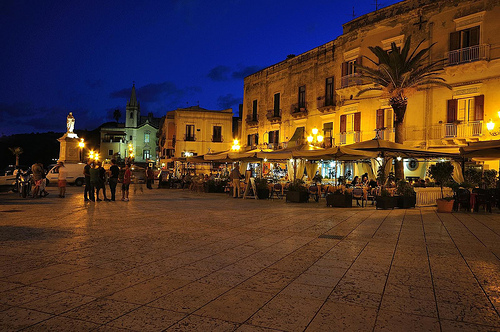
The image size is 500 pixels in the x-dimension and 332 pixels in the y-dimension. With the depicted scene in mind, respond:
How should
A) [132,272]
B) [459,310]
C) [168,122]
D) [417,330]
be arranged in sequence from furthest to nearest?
[168,122]
[132,272]
[459,310]
[417,330]

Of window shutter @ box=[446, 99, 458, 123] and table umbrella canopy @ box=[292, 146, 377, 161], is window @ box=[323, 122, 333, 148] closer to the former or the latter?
window shutter @ box=[446, 99, 458, 123]

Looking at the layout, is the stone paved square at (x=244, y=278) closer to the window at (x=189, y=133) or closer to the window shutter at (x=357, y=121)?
the window shutter at (x=357, y=121)

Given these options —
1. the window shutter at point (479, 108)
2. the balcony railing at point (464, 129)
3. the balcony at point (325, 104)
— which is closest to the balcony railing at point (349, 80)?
the balcony at point (325, 104)

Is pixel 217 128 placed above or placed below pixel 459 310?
above

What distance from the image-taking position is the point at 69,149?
1313 inches

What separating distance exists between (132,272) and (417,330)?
3.34 metres

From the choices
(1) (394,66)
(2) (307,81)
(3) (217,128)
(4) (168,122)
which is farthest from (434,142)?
(4) (168,122)

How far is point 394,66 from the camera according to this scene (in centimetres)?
1816

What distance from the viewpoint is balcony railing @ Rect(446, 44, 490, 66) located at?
18547 millimetres

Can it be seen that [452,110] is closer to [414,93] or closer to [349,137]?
[414,93]

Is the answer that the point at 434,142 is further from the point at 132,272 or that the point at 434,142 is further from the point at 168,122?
the point at 168,122

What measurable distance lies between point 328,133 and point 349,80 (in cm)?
413

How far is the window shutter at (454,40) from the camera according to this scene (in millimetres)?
19781

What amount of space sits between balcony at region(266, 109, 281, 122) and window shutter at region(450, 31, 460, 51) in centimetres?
1407
